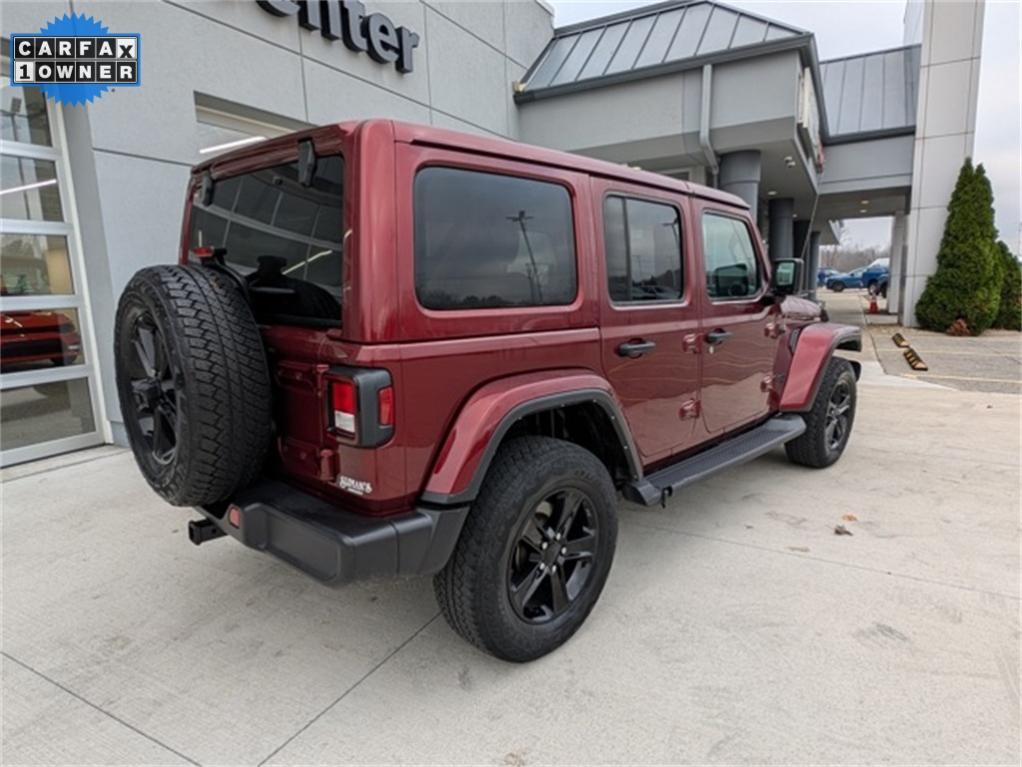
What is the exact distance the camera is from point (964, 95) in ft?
40.9

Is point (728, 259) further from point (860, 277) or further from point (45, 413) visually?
point (860, 277)

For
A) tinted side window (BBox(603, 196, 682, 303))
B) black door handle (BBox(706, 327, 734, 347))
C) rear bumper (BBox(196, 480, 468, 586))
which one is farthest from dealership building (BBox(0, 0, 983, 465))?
tinted side window (BBox(603, 196, 682, 303))

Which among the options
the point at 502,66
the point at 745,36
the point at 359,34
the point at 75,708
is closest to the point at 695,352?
the point at 75,708

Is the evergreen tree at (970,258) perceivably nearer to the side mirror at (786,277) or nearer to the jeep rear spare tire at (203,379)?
the side mirror at (786,277)

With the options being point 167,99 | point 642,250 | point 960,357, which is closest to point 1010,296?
point 960,357

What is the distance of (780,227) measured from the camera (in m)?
16.3

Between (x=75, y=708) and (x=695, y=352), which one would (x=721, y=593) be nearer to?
(x=695, y=352)

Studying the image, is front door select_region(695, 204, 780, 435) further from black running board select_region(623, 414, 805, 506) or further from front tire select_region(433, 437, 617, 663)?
front tire select_region(433, 437, 617, 663)

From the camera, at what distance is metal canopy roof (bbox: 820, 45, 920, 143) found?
1412 cm

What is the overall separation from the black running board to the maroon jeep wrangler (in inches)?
1.2

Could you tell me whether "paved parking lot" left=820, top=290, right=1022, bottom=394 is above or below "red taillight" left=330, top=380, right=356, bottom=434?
below

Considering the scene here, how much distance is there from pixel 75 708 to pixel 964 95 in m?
16.5

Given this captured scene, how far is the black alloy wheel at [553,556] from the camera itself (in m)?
2.41

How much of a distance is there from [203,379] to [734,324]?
9.34 feet
